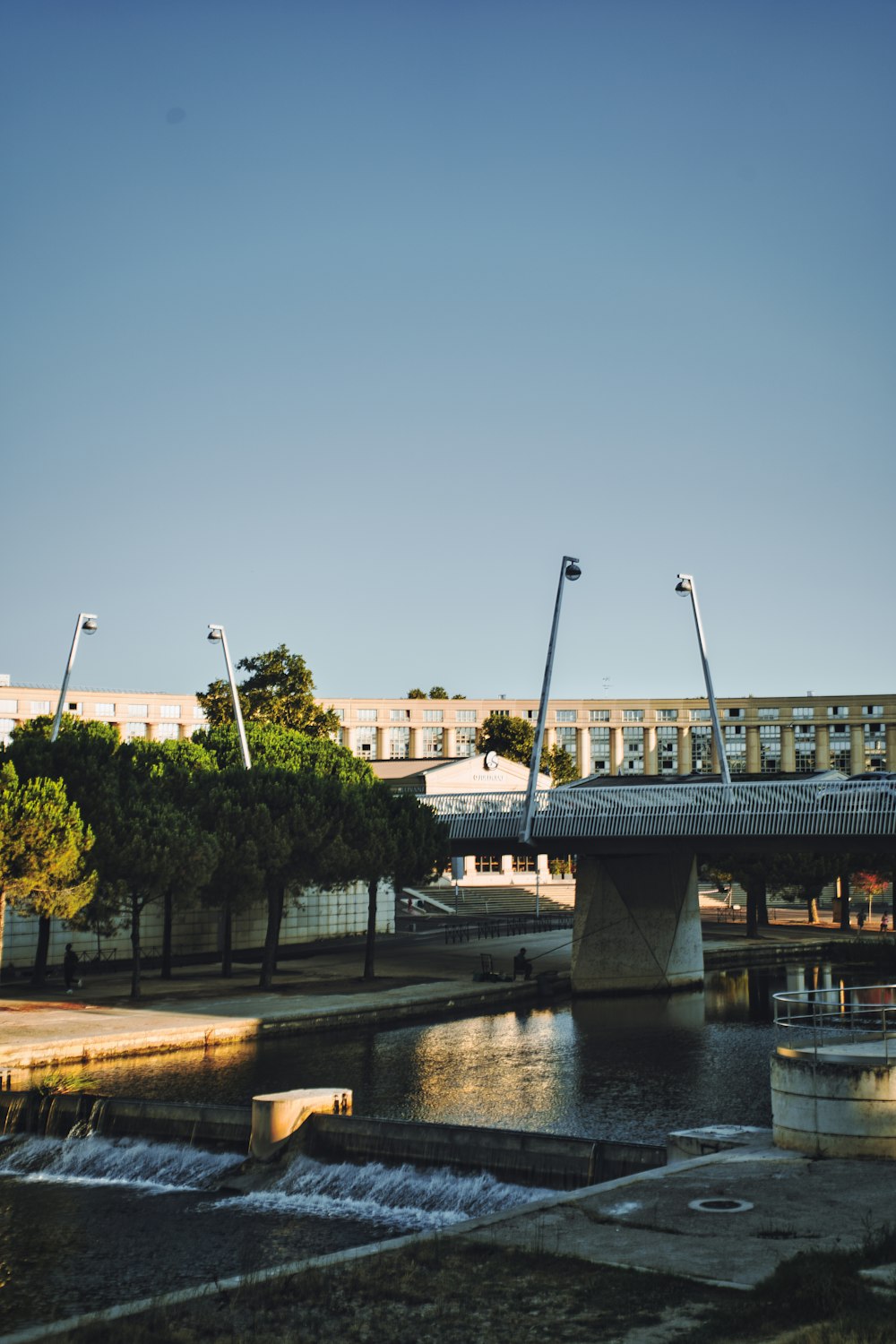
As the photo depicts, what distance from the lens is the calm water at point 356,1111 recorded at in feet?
73.0

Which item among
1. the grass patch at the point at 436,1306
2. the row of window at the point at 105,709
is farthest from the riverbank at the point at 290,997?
the row of window at the point at 105,709

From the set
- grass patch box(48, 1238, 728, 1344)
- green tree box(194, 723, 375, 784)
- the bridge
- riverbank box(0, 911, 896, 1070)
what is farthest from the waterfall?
green tree box(194, 723, 375, 784)

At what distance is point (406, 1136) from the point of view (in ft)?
87.6

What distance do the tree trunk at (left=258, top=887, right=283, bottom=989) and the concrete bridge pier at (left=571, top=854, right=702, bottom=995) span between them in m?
14.8

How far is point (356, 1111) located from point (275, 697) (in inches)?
2542

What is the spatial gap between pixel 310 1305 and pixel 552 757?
134431 millimetres

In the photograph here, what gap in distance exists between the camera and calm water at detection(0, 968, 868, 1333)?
73.0 ft

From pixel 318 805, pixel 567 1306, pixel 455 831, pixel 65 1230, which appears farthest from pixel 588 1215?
pixel 455 831

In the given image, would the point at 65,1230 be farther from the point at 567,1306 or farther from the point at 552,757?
the point at 552,757

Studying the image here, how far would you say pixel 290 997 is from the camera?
2044 inches

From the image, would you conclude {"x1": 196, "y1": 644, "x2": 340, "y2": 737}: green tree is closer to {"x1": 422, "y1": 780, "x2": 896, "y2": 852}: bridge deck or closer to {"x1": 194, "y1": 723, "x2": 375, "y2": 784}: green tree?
{"x1": 194, "y1": 723, "x2": 375, "y2": 784}: green tree

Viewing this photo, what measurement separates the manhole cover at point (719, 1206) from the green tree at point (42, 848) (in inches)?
1229

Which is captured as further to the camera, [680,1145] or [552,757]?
[552,757]

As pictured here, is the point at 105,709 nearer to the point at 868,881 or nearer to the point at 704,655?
the point at 868,881
